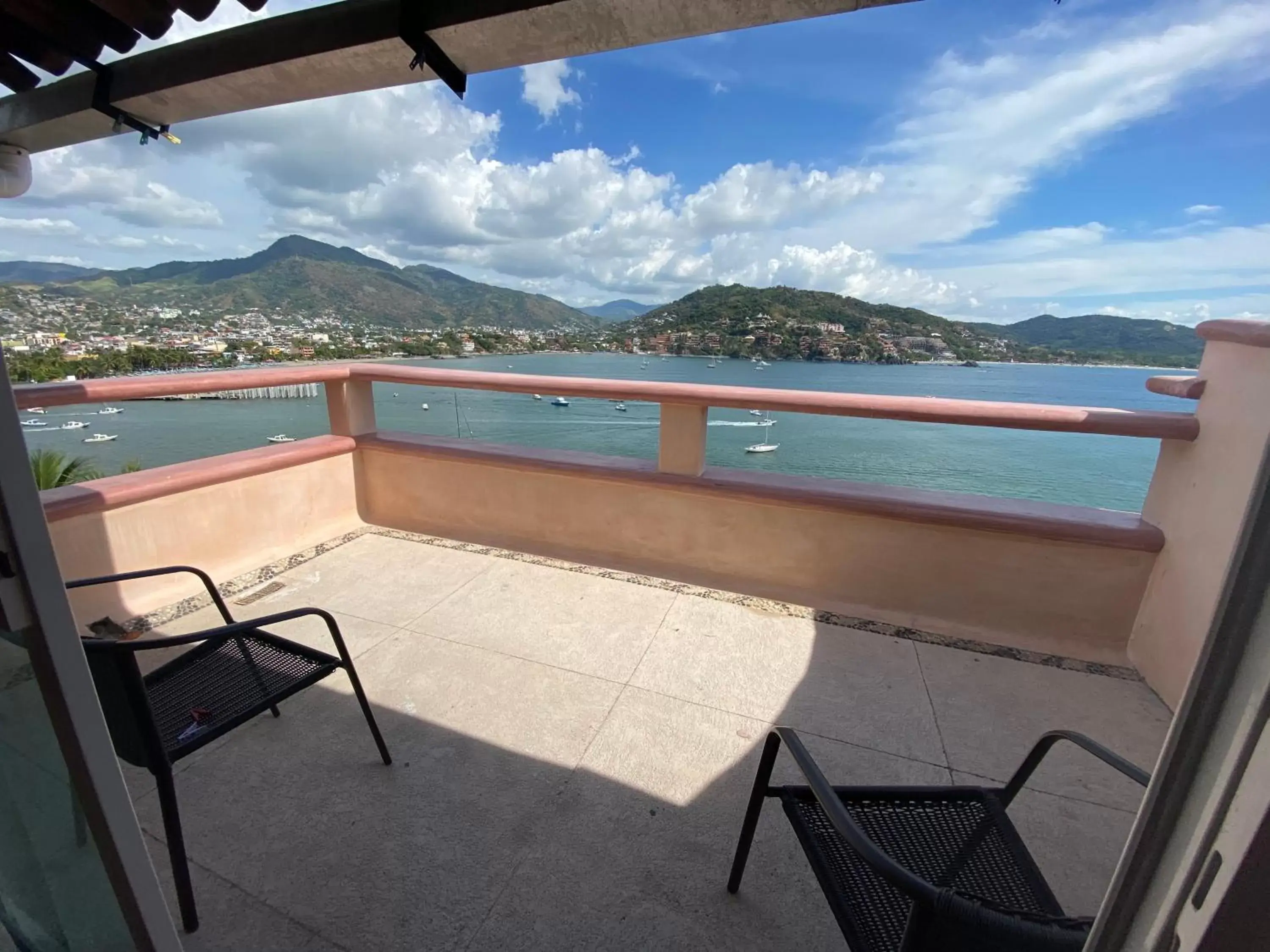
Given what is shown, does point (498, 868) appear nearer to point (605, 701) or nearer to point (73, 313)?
point (605, 701)

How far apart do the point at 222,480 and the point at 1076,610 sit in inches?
178

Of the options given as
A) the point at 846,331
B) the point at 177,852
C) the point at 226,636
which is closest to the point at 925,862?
the point at 177,852

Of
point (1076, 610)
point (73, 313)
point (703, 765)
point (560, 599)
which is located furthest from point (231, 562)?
point (73, 313)

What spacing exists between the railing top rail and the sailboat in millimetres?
1737

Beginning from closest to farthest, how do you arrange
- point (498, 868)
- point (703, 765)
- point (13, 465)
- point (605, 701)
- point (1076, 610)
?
point (13, 465) < point (498, 868) < point (703, 765) < point (605, 701) < point (1076, 610)

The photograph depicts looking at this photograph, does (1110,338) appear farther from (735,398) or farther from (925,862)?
(925,862)

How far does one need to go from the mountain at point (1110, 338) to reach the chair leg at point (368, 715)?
353cm

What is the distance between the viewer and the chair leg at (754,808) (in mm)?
1347

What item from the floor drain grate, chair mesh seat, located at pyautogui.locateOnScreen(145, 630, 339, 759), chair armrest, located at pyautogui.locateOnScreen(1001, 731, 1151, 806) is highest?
chair armrest, located at pyautogui.locateOnScreen(1001, 731, 1151, 806)

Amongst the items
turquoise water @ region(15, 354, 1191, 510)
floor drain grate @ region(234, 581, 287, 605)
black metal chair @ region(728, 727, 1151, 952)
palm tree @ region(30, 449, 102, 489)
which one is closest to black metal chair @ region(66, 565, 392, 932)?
floor drain grate @ region(234, 581, 287, 605)

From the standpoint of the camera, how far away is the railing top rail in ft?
7.42

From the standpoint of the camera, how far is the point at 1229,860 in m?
0.43

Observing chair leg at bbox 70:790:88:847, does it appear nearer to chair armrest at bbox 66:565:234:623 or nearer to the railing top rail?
chair armrest at bbox 66:565:234:623

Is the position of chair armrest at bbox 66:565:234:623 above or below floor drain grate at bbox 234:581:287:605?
above
